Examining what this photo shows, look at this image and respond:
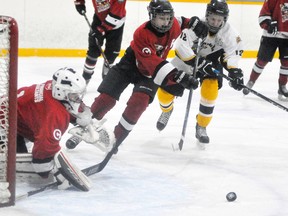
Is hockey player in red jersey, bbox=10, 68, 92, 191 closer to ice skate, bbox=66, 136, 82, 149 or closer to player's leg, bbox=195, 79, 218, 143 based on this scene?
ice skate, bbox=66, 136, 82, 149

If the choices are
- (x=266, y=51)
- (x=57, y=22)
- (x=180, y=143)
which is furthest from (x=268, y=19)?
(x=57, y=22)

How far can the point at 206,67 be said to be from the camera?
387 centimetres

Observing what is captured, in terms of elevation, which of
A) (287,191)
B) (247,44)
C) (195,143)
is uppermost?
(287,191)

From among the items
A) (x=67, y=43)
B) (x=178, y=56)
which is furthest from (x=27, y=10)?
(x=178, y=56)

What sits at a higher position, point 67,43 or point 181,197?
point 181,197

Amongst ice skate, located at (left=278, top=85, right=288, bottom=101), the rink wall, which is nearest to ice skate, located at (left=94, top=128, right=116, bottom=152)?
ice skate, located at (left=278, top=85, right=288, bottom=101)

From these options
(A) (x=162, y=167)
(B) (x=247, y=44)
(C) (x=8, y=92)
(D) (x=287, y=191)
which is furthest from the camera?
(B) (x=247, y=44)

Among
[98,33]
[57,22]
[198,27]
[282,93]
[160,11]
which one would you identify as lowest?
[57,22]

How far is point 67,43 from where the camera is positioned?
7570 mm

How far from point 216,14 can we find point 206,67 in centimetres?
30

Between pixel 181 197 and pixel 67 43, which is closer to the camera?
pixel 181 197

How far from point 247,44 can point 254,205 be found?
5.50 m

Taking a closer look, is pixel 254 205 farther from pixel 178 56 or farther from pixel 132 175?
pixel 178 56

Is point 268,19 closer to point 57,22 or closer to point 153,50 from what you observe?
point 153,50
